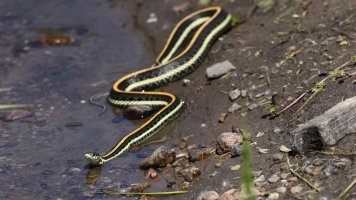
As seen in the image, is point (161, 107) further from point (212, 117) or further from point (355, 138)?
point (355, 138)

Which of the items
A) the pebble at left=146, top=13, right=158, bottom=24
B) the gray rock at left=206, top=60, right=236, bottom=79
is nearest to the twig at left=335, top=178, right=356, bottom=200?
the gray rock at left=206, top=60, right=236, bottom=79

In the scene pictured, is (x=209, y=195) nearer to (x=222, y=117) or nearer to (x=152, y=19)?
(x=222, y=117)

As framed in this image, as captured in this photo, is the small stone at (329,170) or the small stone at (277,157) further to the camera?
the small stone at (277,157)

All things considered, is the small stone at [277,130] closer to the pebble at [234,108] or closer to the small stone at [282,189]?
the pebble at [234,108]

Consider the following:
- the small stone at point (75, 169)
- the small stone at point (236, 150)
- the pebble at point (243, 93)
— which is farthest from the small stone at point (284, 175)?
the small stone at point (75, 169)

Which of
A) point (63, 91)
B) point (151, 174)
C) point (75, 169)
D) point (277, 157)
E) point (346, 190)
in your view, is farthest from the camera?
point (63, 91)

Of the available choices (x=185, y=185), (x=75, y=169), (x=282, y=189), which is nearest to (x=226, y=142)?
(x=185, y=185)

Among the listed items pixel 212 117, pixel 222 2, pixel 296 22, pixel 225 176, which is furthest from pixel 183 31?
pixel 225 176
